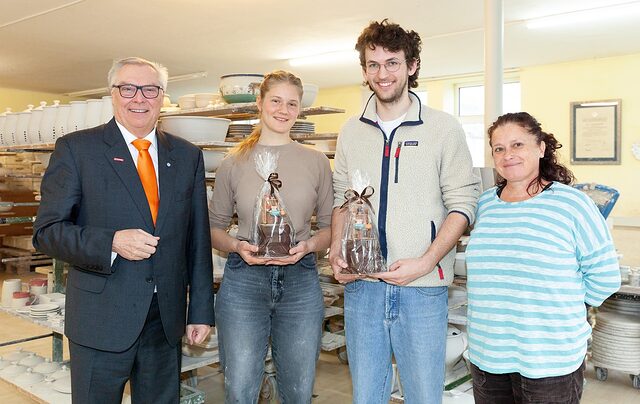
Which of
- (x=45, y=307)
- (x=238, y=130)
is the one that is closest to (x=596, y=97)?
(x=238, y=130)

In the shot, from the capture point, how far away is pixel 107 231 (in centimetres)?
182

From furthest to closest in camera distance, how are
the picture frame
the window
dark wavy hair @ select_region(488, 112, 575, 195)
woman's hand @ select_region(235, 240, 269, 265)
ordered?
1. the window
2. the picture frame
3. woman's hand @ select_region(235, 240, 269, 265)
4. dark wavy hair @ select_region(488, 112, 575, 195)

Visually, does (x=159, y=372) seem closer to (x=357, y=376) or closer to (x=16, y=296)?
(x=357, y=376)

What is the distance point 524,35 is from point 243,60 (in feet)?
12.4

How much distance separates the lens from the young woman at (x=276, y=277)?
85.5 inches

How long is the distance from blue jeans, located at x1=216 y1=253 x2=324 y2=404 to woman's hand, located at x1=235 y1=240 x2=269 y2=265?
87 mm

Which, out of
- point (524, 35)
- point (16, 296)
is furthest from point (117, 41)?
point (524, 35)

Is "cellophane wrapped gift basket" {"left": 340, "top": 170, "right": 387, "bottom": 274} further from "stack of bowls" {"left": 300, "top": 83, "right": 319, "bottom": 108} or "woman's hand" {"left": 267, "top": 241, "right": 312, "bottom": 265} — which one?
"stack of bowls" {"left": 300, "top": 83, "right": 319, "bottom": 108}

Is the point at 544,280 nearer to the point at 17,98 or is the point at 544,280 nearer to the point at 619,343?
the point at 619,343

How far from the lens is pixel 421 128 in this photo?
192 cm

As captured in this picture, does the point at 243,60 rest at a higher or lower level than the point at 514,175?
higher

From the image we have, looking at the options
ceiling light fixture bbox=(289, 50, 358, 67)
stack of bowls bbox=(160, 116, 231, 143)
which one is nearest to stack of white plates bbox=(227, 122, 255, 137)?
stack of bowls bbox=(160, 116, 231, 143)

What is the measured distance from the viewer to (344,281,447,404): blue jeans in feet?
6.15

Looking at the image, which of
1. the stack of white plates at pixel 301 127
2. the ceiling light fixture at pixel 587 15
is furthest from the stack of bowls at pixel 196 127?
the ceiling light fixture at pixel 587 15
